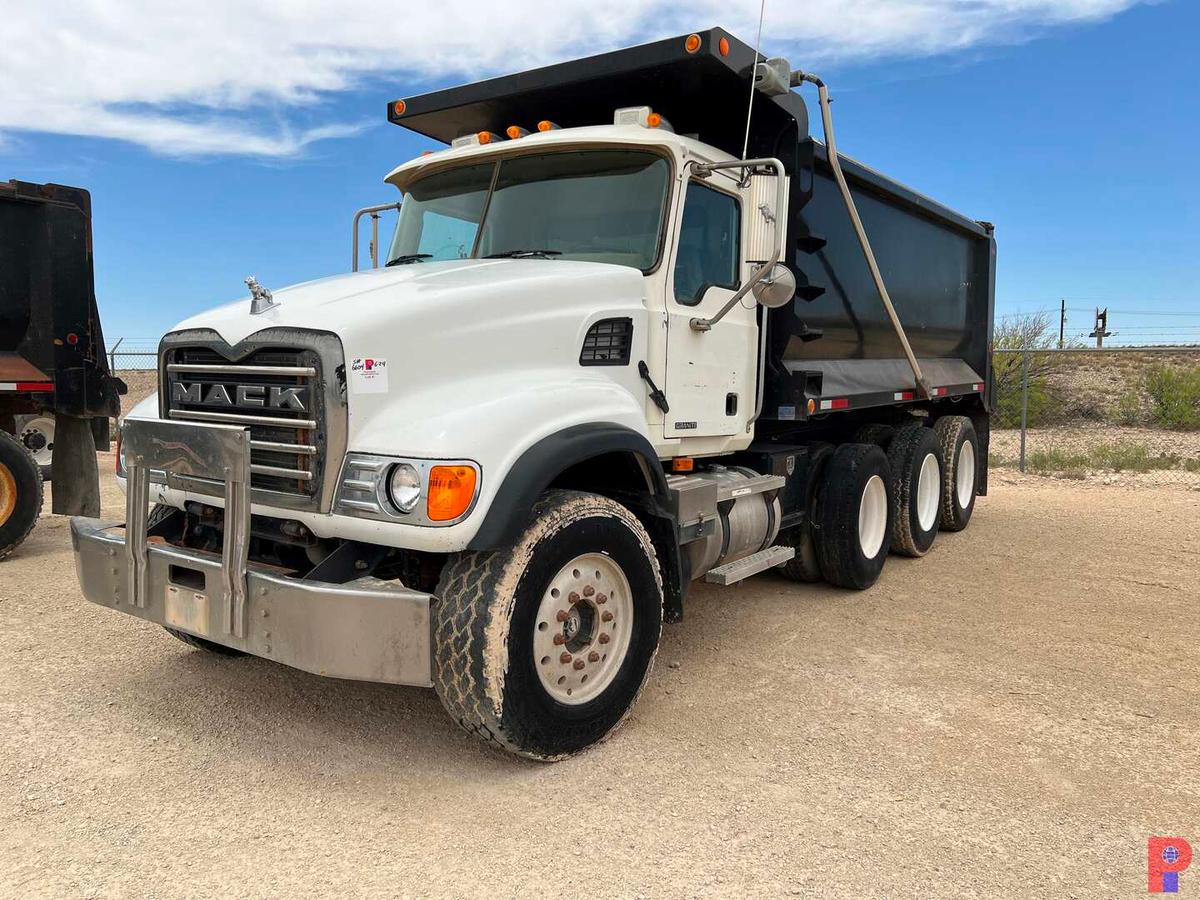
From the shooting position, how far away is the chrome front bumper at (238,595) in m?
3.17

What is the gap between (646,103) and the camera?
5215 millimetres

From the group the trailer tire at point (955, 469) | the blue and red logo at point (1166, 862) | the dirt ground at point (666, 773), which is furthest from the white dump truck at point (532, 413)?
the trailer tire at point (955, 469)

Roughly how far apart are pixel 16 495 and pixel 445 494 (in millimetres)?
5757

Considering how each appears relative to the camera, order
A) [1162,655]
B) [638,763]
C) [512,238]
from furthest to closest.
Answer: [1162,655]
[512,238]
[638,763]

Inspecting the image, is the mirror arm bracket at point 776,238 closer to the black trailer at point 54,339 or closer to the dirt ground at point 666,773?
the dirt ground at point 666,773

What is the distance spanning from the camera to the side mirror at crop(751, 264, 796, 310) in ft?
14.5

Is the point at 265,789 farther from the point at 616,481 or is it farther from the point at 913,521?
the point at 913,521

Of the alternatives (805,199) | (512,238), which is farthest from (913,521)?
(512,238)

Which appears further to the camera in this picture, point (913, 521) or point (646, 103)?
point (913, 521)

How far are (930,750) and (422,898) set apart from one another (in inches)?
88.9

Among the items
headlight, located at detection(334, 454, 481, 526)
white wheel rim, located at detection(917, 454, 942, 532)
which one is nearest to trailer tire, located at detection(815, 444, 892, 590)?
white wheel rim, located at detection(917, 454, 942, 532)

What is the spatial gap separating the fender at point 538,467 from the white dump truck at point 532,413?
12 mm

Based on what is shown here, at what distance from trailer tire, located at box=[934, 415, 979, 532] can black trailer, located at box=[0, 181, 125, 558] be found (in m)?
7.79

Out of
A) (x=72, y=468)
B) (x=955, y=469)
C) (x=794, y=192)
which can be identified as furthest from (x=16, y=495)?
(x=955, y=469)
